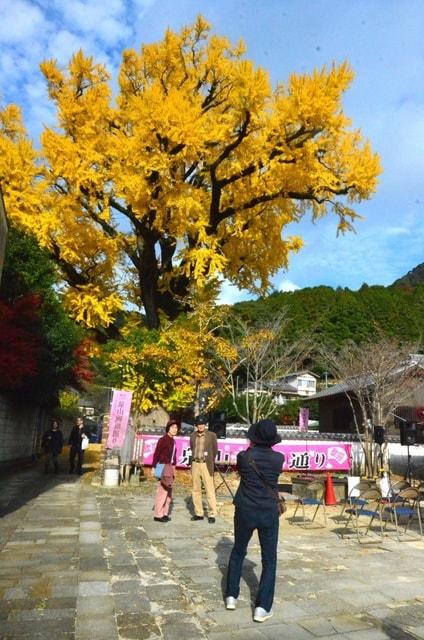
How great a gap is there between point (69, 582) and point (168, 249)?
535 inches

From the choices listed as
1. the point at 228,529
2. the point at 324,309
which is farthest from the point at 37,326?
the point at 324,309

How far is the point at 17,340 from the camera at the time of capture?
1204 cm

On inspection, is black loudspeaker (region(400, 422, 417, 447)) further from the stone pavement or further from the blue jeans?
the blue jeans

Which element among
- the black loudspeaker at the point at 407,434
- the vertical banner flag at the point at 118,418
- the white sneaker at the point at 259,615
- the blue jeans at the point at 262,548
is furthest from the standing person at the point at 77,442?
the white sneaker at the point at 259,615

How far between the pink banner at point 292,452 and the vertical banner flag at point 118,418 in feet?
4.95

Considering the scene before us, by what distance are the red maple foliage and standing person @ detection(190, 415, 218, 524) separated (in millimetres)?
5325

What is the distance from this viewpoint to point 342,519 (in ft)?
30.0

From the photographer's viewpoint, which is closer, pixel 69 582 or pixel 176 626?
pixel 176 626

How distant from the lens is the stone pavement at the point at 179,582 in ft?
12.8

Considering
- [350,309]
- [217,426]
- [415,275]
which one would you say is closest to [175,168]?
[217,426]

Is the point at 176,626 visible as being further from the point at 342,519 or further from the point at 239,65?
the point at 239,65

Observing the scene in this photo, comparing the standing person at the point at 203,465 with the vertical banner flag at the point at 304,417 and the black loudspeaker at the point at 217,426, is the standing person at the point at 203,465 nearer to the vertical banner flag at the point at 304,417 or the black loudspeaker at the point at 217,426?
the black loudspeaker at the point at 217,426

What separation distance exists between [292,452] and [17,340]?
9.23 m

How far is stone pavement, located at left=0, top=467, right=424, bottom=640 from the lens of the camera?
12.8 feet
